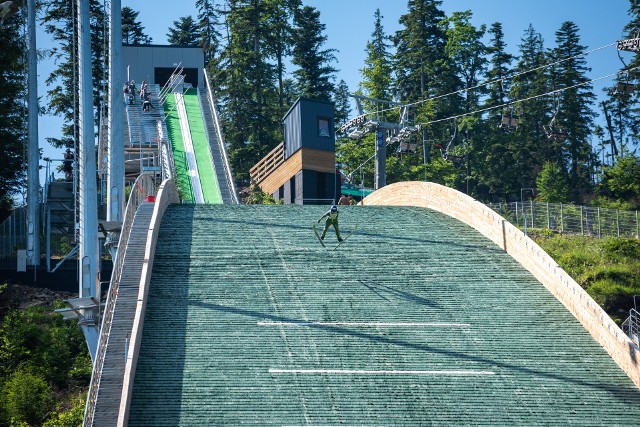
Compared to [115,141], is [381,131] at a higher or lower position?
higher

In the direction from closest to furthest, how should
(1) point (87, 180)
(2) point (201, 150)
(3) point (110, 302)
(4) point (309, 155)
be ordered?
1. (3) point (110, 302)
2. (1) point (87, 180)
3. (2) point (201, 150)
4. (4) point (309, 155)

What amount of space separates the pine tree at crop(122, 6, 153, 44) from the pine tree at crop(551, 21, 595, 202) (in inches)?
1021

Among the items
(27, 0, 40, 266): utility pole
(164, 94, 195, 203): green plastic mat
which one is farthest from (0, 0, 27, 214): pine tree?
(164, 94, 195, 203): green plastic mat

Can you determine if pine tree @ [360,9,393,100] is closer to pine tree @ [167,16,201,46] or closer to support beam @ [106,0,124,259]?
pine tree @ [167,16,201,46]

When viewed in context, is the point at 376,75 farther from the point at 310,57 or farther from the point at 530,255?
the point at 530,255

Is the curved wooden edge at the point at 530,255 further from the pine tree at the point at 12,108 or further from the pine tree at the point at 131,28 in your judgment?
the pine tree at the point at 131,28

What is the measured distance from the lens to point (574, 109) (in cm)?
6738

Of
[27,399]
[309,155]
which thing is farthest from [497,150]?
Answer: [27,399]

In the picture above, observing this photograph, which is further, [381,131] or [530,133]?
[530,133]

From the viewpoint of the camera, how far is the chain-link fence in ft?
137

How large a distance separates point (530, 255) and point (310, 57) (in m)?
44.8

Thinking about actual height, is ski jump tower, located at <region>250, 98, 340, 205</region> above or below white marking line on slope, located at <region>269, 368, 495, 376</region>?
above

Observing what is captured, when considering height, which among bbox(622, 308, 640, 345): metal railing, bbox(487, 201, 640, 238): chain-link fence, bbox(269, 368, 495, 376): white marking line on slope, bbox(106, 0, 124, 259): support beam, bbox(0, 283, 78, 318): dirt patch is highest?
bbox(106, 0, 124, 259): support beam

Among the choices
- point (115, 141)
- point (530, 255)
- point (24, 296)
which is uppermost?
point (115, 141)
